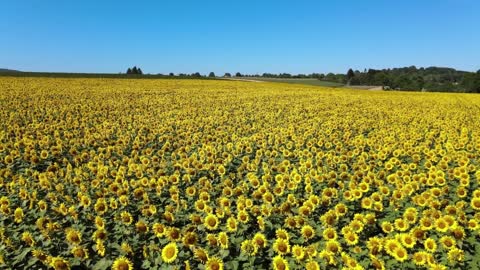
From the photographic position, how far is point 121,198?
18.6ft

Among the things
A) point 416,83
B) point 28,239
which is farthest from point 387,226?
point 416,83

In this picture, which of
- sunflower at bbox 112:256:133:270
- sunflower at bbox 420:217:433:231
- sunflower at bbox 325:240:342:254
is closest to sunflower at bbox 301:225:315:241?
sunflower at bbox 325:240:342:254

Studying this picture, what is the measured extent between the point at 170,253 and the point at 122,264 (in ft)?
1.76

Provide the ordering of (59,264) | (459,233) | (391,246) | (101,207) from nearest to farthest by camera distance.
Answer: (59,264) → (391,246) → (459,233) → (101,207)

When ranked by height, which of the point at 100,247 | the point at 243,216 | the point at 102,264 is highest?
the point at 243,216

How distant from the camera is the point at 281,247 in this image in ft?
14.5

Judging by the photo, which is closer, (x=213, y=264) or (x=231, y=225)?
(x=213, y=264)

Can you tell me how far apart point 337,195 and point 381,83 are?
293 ft

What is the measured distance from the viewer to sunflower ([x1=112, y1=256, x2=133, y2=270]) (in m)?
4.14

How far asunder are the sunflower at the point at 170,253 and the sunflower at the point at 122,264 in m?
0.39

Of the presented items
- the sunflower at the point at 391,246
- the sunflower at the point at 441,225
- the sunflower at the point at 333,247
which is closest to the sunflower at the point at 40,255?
the sunflower at the point at 333,247

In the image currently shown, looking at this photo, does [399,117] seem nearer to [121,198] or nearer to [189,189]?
[189,189]

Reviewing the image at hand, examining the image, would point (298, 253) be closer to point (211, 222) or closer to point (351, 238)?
point (351, 238)

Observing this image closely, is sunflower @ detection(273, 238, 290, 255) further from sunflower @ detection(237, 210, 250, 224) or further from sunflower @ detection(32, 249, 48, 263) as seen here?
sunflower @ detection(32, 249, 48, 263)
